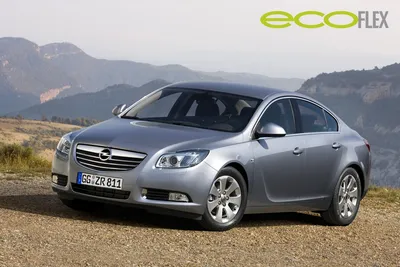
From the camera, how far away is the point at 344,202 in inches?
373

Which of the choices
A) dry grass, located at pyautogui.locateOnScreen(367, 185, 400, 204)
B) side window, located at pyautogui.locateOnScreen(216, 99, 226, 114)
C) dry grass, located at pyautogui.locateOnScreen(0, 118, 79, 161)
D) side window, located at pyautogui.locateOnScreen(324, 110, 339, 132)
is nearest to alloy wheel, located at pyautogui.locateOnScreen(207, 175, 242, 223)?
side window, located at pyautogui.locateOnScreen(216, 99, 226, 114)

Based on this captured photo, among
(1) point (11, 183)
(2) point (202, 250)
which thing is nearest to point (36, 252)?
(2) point (202, 250)

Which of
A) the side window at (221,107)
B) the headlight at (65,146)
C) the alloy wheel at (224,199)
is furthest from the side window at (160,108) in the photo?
the alloy wheel at (224,199)

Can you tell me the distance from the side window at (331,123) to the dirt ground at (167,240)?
115 centimetres

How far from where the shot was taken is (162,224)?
8031 millimetres

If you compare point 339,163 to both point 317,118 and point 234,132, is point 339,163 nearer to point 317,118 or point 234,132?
point 317,118

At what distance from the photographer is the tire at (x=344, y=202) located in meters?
9.31

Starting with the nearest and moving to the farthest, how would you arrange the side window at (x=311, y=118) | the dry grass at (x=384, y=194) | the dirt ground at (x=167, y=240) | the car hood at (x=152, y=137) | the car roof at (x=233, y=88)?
1. the dirt ground at (x=167, y=240)
2. the car hood at (x=152, y=137)
3. the car roof at (x=233, y=88)
4. the side window at (x=311, y=118)
5. the dry grass at (x=384, y=194)

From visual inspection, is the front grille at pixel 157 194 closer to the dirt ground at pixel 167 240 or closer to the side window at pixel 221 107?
the dirt ground at pixel 167 240

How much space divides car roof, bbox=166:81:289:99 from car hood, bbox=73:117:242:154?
86cm

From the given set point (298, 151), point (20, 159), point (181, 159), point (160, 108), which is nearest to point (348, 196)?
point (298, 151)

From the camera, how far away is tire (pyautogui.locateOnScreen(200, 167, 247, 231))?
303 inches

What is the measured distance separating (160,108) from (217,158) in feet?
4.98

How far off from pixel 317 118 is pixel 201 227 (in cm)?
235
